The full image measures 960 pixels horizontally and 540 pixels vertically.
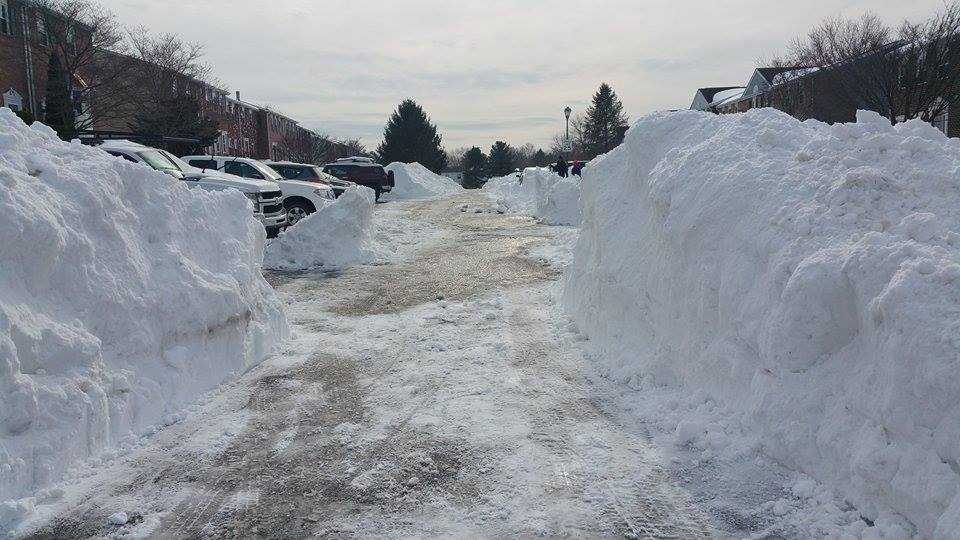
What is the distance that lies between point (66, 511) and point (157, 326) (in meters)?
1.80

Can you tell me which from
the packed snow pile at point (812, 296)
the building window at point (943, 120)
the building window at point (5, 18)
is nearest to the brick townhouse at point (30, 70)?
the building window at point (5, 18)

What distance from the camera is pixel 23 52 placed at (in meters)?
29.8

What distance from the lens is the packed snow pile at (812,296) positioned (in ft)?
10.6

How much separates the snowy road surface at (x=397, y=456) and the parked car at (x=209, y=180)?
725cm

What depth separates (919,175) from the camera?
14.6 ft

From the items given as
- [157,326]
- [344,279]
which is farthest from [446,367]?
[344,279]

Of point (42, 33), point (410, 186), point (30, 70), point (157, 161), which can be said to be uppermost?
point (42, 33)

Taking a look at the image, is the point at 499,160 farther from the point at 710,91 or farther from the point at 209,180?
the point at 209,180

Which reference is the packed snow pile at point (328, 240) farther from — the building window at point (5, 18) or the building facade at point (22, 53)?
the building window at point (5, 18)

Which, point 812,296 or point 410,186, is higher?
point 410,186

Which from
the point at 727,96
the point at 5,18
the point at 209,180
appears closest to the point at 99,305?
the point at 209,180

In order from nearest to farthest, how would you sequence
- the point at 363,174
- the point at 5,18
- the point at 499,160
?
the point at 5,18
the point at 363,174
the point at 499,160

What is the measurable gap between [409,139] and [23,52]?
4258 centimetres

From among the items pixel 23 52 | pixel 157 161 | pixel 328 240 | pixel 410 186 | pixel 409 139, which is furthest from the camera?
pixel 409 139
